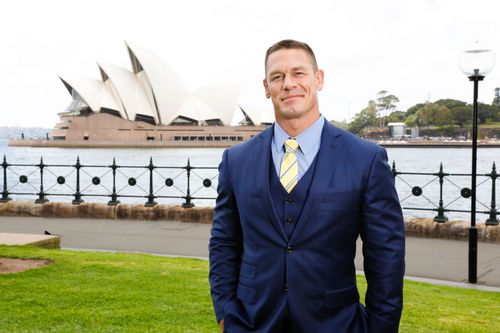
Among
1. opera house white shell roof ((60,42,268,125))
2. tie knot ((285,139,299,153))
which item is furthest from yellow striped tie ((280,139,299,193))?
opera house white shell roof ((60,42,268,125))

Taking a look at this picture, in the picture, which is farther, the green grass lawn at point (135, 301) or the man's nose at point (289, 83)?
the green grass lawn at point (135, 301)

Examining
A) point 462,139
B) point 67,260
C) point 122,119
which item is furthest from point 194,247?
point 462,139

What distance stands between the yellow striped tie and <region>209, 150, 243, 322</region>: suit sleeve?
0.91 feet

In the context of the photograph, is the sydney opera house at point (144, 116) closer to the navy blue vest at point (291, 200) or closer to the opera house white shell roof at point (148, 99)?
the opera house white shell roof at point (148, 99)

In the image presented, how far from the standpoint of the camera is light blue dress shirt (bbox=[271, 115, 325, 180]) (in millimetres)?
2098

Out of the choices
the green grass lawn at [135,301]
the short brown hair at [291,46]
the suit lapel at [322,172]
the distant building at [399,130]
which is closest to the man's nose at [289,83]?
the short brown hair at [291,46]

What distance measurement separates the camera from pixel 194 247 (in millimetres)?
8656

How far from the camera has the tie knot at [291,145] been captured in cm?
210

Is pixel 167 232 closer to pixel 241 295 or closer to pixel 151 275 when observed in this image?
pixel 151 275

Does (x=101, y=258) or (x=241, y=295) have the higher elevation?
(x=241, y=295)

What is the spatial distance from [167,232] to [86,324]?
5853 millimetres

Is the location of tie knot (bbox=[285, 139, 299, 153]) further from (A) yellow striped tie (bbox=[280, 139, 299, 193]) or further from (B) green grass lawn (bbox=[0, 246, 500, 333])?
(B) green grass lawn (bbox=[0, 246, 500, 333])

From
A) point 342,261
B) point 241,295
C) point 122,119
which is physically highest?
point 122,119

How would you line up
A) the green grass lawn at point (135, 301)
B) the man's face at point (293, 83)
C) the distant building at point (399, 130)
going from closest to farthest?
the man's face at point (293, 83), the green grass lawn at point (135, 301), the distant building at point (399, 130)
